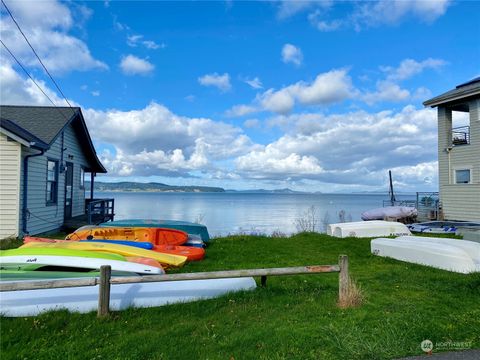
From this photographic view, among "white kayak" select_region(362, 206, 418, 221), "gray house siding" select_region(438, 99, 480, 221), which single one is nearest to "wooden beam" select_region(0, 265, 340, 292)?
"gray house siding" select_region(438, 99, 480, 221)

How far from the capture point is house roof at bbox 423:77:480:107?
53.1ft

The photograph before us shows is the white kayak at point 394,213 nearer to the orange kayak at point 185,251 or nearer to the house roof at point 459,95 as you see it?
the house roof at point 459,95

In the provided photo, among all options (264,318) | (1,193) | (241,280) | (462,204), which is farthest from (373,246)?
(1,193)

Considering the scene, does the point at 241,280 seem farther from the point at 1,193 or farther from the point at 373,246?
the point at 1,193

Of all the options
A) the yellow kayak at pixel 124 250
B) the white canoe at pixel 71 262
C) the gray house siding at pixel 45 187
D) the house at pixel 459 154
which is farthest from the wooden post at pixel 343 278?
the house at pixel 459 154

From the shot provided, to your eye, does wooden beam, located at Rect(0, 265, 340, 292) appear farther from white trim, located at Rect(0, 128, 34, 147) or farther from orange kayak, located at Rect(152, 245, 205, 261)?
white trim, located at Rect(0, 128, 34, 147)

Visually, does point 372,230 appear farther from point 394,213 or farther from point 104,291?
point 104,291

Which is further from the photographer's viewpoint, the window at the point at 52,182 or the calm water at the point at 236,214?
the calm water at the point at 236,214

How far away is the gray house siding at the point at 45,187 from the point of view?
11.4 meters

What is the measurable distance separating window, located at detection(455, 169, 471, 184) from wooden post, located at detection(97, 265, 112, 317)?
17.8m

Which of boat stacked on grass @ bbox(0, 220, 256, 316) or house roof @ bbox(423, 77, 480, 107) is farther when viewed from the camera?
house roof @ bbox(423, 77, 480, 107)

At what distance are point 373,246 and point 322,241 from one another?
2644 mm

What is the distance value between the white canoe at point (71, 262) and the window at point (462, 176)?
54.4 ft

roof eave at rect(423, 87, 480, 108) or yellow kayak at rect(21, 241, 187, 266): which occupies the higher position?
roof eave at rect(423, 87, 480, 108)
